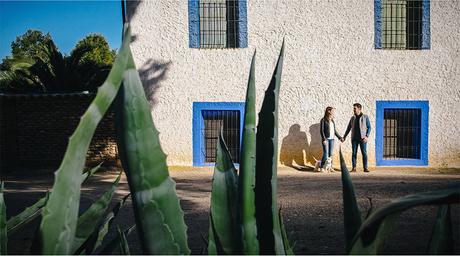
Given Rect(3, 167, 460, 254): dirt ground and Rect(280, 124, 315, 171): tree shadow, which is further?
Rect(280, 124, 315, 171): tree shadow

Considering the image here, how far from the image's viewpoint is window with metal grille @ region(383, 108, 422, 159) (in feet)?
34.4

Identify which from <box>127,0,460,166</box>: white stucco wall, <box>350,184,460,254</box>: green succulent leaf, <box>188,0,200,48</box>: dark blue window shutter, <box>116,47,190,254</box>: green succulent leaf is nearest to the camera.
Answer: <box>350,184,460,254</box>: green succulent leaf

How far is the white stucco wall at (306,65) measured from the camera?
996 cm

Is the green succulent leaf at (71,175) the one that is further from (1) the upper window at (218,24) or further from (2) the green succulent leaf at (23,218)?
(1) the upper window at (218,24)

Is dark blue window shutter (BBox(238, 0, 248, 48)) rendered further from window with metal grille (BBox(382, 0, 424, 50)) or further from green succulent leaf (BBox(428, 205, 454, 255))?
green succulent leaf (BBox(428, 205, 454, 255))

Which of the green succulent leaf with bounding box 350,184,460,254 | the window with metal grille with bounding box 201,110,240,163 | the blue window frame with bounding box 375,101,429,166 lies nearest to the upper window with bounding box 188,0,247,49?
the window with metal grille with bounding box 201,110,240,163

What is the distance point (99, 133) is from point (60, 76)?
344cm

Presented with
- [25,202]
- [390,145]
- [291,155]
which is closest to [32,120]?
[25,202]

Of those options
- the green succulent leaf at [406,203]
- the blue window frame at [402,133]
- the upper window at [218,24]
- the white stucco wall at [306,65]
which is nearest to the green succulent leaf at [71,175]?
the green succulent leaf at [406,203]

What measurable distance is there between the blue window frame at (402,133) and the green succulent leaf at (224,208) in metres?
9.84

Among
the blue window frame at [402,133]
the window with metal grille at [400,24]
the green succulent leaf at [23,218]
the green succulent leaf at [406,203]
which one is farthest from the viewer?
the window with metal grille at [400,24]

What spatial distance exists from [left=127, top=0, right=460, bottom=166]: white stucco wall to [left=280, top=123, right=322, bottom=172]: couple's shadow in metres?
0.15

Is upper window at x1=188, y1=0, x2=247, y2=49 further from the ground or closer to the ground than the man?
further from the ground

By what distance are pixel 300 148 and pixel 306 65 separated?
2.05 meters
